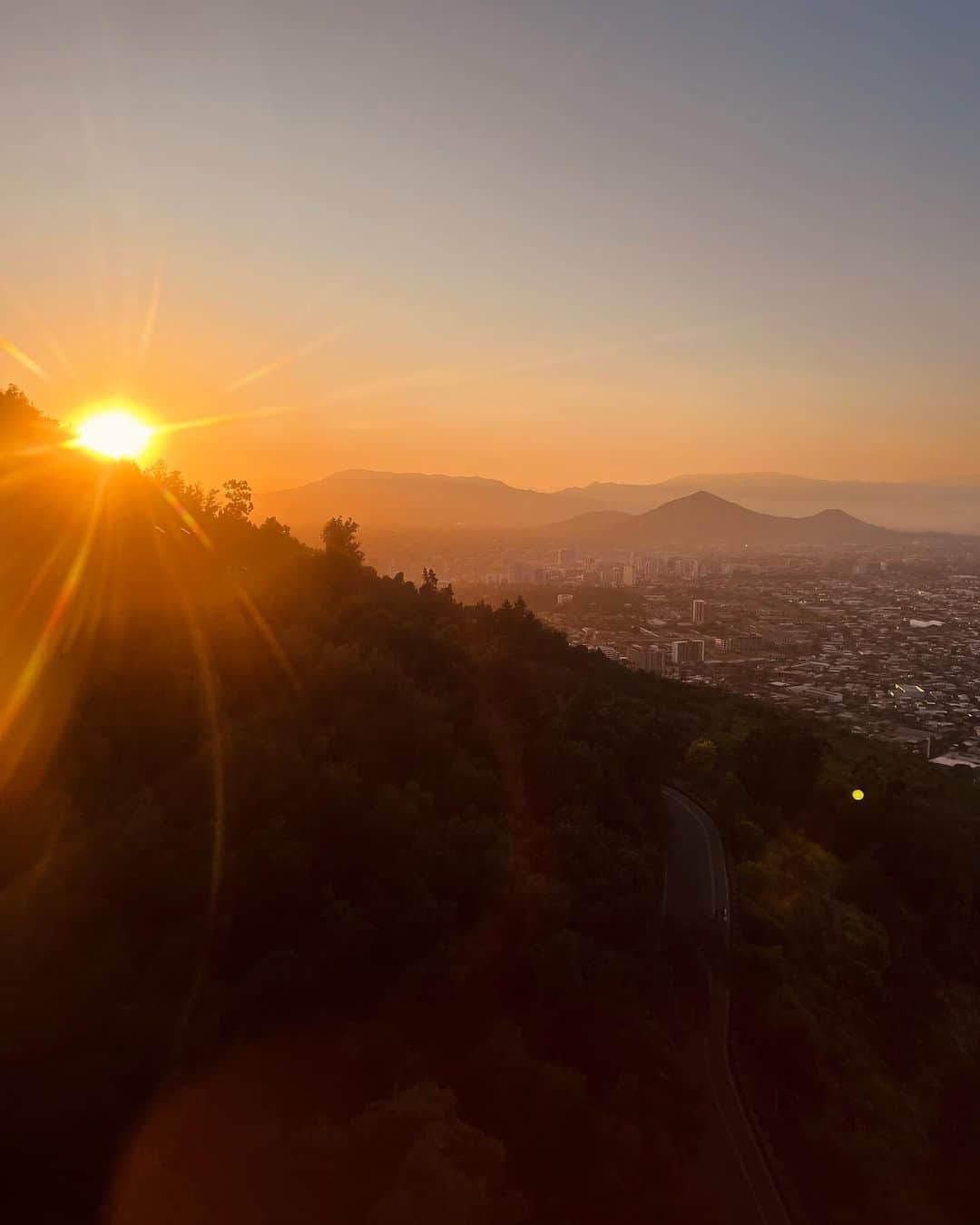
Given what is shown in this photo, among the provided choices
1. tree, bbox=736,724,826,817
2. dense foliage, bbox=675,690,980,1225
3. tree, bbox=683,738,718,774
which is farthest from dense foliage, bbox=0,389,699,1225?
Answer: tree, bbox=683,738,718,774

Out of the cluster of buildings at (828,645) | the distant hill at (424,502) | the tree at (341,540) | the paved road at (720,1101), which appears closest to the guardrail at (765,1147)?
the paved road at (720,1101)

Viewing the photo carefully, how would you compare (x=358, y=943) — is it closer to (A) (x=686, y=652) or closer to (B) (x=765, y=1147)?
(B) (x=765, y=1147)

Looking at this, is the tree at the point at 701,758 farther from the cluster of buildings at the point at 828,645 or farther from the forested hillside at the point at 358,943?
the cluster of buildings at the point at 828,645

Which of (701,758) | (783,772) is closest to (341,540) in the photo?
(701,758)

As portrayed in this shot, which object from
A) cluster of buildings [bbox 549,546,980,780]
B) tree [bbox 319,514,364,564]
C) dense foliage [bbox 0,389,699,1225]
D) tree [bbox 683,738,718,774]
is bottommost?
cluster of buildings [bbox 549,546,980,780]

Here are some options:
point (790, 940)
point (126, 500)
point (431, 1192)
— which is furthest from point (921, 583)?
point (431, 1192)

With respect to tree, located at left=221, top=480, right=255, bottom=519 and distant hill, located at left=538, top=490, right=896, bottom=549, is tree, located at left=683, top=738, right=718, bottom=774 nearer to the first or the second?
tree, located at left=221, top=480, right=255, bottom=519

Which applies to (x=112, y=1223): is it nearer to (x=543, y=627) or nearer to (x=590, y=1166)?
(x=590, y=1166)
